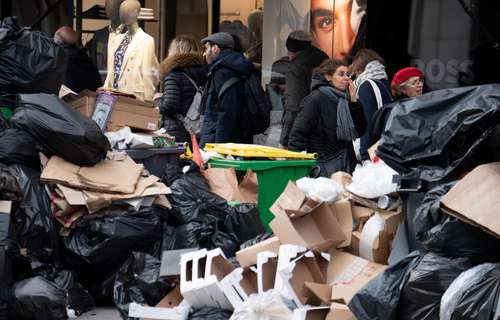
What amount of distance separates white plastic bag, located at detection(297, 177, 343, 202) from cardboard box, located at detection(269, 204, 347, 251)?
6cm

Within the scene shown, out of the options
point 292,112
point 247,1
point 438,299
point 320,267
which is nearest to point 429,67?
point 292,112

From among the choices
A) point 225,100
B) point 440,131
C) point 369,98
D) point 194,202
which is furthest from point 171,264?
point 225,100

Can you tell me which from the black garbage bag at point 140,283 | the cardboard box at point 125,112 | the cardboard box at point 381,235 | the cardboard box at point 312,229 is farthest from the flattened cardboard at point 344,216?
the cardboard box at point 125,112

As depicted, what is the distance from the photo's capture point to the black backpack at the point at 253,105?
10.3m

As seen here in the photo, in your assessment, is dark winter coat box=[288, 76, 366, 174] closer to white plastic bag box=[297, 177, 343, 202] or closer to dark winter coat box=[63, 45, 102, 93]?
white plastic bag box=[297, 177, 343, 202]

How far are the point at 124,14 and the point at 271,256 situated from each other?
253 inches

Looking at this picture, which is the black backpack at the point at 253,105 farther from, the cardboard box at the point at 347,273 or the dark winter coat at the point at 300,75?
the cardboard box at the point at 347,273

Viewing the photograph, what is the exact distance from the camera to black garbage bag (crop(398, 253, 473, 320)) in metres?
5.19

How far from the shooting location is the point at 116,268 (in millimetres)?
7895

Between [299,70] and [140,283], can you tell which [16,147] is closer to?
[140,283]

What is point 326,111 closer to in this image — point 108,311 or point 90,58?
point 108,311

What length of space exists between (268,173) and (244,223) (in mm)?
1220

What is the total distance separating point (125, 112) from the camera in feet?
28.8

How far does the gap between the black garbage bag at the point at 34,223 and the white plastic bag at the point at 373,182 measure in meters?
2.29
